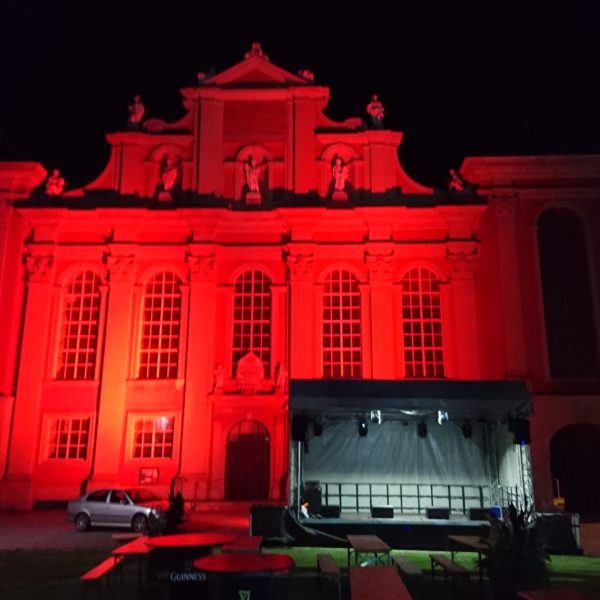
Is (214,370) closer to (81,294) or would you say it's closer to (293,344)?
(293,344)

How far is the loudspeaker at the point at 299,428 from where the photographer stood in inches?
523

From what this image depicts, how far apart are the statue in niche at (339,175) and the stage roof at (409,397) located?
419 inches

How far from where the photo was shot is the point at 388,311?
2148 cm

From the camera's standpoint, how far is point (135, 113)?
2364 cm

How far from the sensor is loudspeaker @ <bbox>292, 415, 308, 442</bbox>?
13297 mm

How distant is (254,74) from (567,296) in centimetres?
1381

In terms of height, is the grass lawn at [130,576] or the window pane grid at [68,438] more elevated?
the window pane grid at [68,438]

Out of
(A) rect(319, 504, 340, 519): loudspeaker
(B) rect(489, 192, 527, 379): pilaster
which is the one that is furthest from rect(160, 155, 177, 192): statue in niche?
(A) rect(319, 504, 340, 519): loudspeaker

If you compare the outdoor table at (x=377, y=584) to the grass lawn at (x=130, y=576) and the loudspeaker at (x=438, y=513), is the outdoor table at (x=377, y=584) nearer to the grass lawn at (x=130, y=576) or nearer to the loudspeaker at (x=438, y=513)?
the grass lawn at (x=130, y=576)


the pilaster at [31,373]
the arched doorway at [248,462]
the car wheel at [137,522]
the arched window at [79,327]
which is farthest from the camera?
the arched window at [79,327]

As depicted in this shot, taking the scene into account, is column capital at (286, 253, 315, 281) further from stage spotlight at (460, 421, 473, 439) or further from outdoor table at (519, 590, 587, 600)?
outdoor table at (519, 590, 587, 600)

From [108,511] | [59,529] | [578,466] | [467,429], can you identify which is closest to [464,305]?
[578,466]

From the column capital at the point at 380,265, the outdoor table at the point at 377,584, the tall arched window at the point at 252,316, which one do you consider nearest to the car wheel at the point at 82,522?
the tall arched window at the point at 252,316

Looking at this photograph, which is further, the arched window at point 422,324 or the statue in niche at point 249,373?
the arched window at point 422,324
